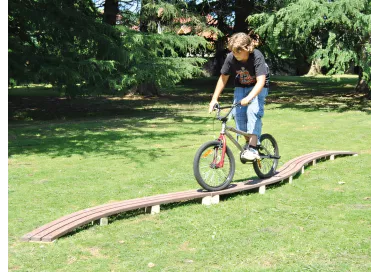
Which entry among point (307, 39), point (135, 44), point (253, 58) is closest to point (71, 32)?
point (135, 44)

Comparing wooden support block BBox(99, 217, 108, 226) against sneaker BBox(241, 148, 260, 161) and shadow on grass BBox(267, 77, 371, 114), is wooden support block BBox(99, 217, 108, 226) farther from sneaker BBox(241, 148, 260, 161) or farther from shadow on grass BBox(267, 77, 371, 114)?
shadow on grass BBox(267, 77, 371, 114)

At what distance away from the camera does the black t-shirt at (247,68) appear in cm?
704

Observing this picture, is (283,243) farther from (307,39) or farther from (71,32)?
(307,39)

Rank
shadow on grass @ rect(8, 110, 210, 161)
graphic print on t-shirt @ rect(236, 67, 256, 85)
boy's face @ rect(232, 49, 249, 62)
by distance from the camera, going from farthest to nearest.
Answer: shadow on grass @ rect(8, 110, 210, 161) → graphic print on t-shirt @ rect(236, 67, 256, 85) → boy's face @ rect(232, 49, 249, 62)

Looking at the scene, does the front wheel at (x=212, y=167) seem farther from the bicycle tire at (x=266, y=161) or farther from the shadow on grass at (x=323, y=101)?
the shadow on grass at (x=323, y=101)

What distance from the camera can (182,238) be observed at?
18.1 feet

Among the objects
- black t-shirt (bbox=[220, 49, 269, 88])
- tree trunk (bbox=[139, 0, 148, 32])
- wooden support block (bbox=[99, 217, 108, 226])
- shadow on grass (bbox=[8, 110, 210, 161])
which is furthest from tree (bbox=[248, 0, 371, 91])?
wooden support block (bbox=[99, 217, 108, 226])

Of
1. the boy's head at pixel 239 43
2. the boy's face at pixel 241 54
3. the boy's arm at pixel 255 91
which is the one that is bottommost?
the boy's arm at pixel 255 91

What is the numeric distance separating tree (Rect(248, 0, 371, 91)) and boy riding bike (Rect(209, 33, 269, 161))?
11497 mm

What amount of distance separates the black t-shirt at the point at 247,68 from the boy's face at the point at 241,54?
0.26 feet

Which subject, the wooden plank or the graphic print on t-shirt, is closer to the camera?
A: the wooden plank

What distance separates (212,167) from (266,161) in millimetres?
1307

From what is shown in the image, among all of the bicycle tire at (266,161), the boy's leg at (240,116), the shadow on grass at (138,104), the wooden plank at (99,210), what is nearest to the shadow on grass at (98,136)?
the shadow on grass at (138,104)

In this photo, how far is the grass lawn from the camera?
193 inches
